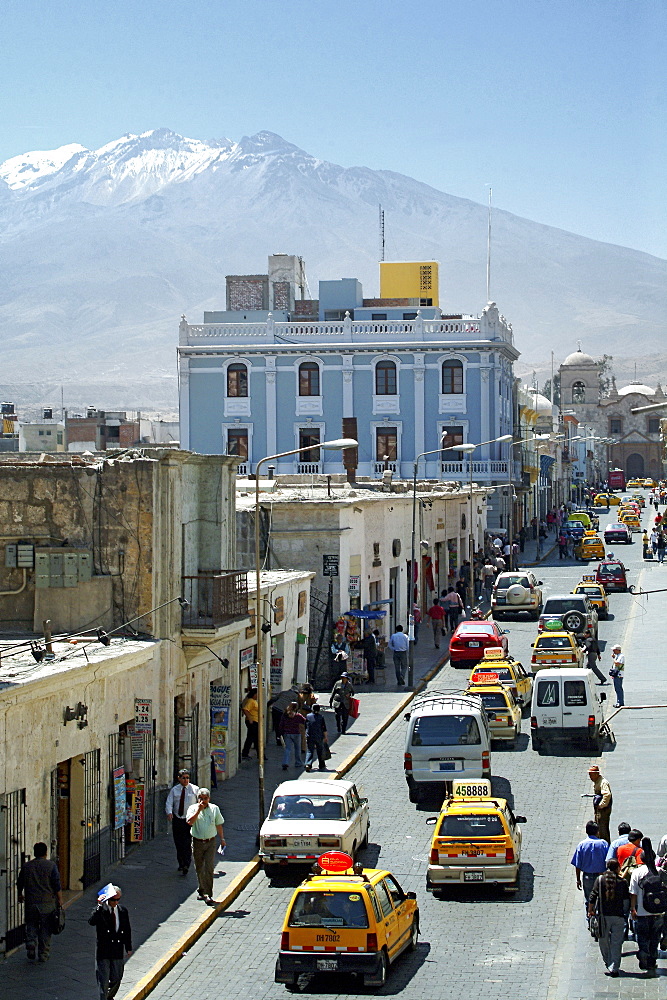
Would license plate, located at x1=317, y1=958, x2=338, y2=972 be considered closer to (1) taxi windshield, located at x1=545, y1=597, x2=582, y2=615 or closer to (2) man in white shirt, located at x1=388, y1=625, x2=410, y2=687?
(2) man in white shirt, located at x1=388, y1=625, x2=410, y2=687

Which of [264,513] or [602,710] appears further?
[264,513]

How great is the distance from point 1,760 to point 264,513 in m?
21.6

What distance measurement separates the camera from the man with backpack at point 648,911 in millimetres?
16672

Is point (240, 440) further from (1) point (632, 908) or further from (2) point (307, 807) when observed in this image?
(1) point (632, 908)

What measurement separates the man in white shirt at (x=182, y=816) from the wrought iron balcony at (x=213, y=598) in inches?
151

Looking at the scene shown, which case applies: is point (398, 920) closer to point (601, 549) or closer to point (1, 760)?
point (1, 760)

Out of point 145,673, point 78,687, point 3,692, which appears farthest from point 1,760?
point 145,673

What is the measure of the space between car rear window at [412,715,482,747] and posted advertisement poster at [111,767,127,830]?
5.83 metres

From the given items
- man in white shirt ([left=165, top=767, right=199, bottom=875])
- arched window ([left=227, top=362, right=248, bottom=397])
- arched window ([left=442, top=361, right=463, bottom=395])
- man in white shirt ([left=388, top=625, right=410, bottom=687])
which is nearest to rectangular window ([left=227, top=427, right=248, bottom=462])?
arched window ([left=227, top=362, right=248, bottom=397])

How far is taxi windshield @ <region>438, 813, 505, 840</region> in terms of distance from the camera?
783 inches

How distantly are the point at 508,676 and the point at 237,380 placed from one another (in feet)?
160

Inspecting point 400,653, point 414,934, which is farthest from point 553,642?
point 414,934

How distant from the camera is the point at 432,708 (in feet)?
87.5

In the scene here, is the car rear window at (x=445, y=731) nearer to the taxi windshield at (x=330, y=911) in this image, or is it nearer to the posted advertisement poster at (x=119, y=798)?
the posted advertisement poster at (x=119, y=798)
